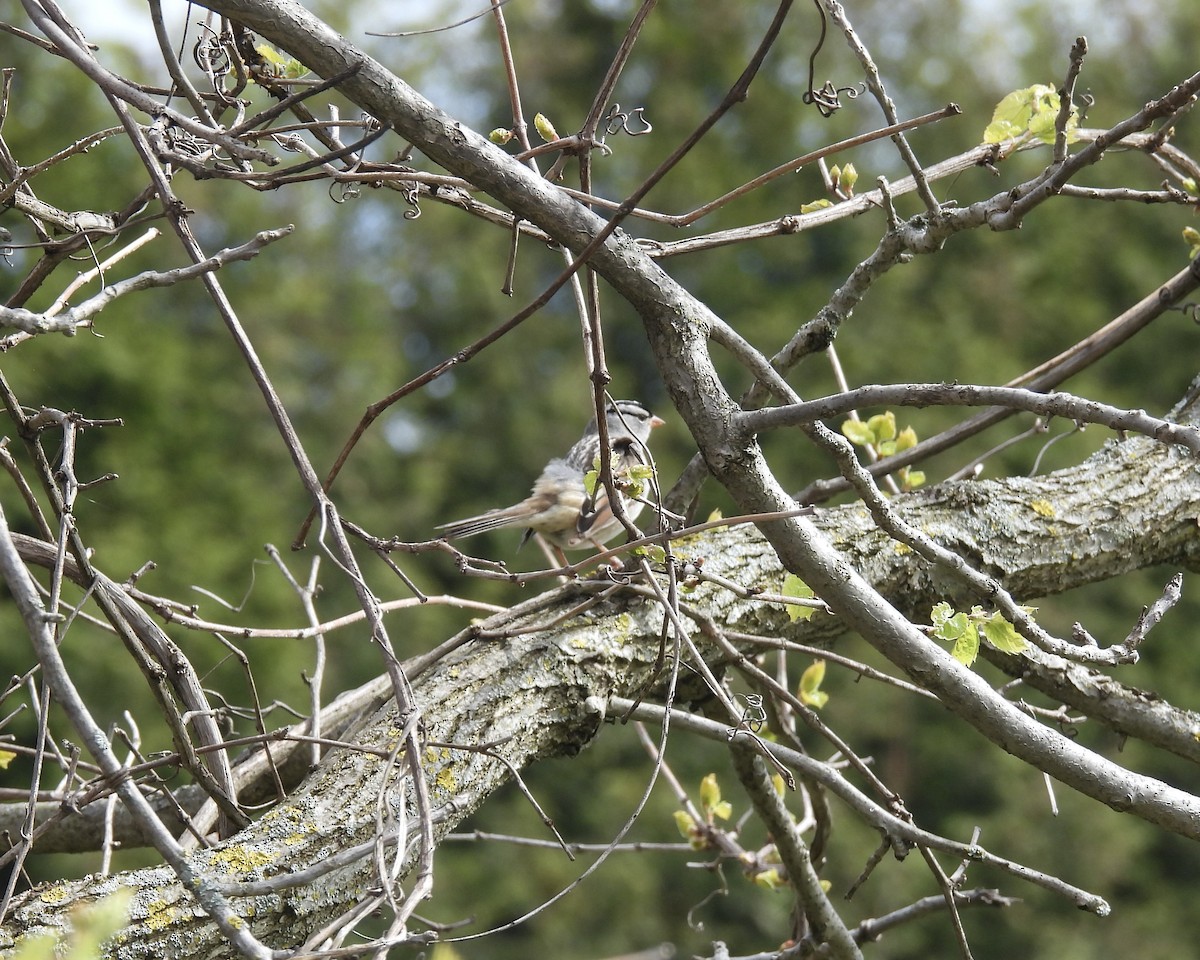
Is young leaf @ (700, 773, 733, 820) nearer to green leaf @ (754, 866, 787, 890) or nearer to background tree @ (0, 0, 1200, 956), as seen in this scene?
background tree @ (0, 0, 1200, 956)

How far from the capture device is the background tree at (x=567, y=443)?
166 cm

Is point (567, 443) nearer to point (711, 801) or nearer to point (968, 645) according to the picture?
point (711, 801)

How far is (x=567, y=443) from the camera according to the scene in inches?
526

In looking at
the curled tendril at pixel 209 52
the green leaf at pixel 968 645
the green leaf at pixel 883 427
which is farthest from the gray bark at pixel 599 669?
the curled tendril at pixel 209 52

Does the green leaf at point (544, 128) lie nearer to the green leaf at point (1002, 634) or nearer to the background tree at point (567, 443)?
→ the background tree at point (567, 443)

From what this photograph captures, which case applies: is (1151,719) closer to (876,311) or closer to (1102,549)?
(1102,549)

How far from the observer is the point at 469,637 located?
2105mm

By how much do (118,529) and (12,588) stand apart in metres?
8.17

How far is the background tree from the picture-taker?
166 cm

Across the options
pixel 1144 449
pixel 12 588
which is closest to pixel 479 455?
pixel 1144 449

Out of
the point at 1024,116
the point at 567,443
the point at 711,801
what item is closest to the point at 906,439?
the point at 1024,116

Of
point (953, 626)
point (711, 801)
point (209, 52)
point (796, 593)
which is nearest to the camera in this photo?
point (953, 626)

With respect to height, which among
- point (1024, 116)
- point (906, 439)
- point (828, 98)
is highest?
point (828, 98)

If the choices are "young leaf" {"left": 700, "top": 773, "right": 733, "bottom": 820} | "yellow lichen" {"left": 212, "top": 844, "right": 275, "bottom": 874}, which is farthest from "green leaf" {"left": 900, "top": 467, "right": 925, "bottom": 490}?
"yellow lichen" {"left": 212, "top": 844, "right": 275, "bottom": 874}
